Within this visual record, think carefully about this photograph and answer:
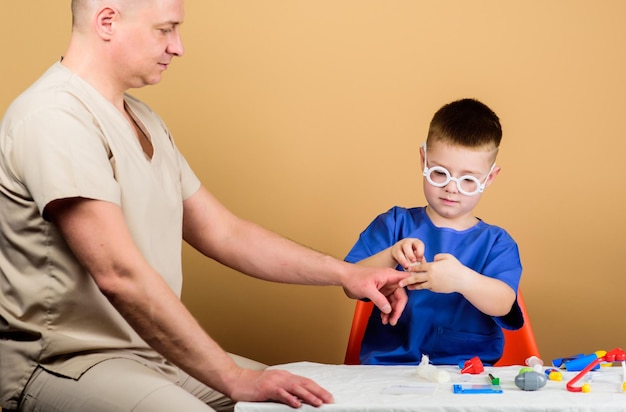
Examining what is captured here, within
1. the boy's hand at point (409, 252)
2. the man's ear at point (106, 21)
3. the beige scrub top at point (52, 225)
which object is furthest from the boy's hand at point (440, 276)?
the man's ear at point (106, 21)

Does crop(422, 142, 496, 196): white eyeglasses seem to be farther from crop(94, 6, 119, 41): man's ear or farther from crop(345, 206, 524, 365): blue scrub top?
crop(94, 6, 119, 41): man's ear

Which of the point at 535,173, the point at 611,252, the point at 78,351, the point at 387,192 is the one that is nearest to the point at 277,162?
the point at 387,192

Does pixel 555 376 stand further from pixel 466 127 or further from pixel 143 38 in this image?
pixel 143 38

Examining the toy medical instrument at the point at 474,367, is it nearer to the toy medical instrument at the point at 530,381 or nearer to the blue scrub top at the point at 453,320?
the toy medical instrument at the point at 530,381

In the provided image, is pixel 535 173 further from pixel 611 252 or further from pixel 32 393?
pixel 32 393

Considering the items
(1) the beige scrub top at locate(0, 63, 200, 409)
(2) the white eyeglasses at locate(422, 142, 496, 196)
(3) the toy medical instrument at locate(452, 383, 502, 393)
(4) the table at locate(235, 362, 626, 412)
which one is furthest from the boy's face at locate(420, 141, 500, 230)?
(1) the beige scrub top at locate(0, 63, 200, 409)

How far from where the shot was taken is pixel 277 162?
3.51 metres

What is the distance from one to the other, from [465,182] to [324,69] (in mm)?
Result: 1076

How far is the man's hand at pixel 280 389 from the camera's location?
1850 millimetres

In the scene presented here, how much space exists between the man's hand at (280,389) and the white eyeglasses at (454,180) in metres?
0.83

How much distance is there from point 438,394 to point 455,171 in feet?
2.63

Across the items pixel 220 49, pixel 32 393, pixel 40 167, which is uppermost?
pixel 220 49

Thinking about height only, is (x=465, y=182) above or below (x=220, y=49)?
below

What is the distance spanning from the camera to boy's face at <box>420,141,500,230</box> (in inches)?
101
